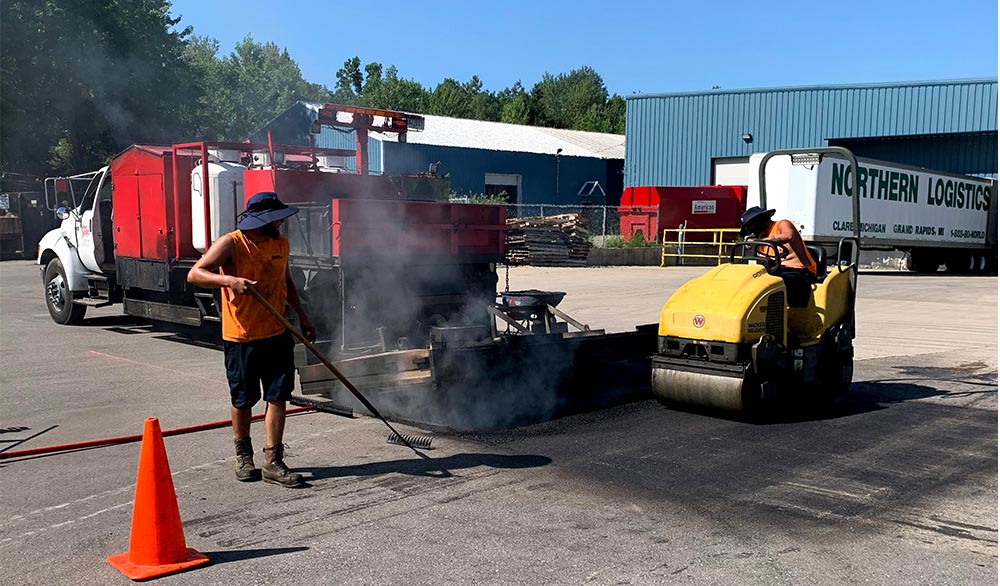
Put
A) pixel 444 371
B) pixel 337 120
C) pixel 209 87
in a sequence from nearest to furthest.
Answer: pixel 444 371 < pixel 337 120 < pixel 209 87

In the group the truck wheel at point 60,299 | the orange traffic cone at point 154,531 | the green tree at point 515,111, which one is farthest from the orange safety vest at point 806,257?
the green tree at point 515,111

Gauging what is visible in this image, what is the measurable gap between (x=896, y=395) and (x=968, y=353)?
375cm

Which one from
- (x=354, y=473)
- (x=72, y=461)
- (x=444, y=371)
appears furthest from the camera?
(x=444, y=371)

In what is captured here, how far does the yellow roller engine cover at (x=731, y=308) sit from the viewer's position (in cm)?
711

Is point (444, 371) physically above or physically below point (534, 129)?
below

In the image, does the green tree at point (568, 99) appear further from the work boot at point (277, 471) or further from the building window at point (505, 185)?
the work boot at point (277, 471)

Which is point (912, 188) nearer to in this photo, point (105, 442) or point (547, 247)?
point (547, 247)

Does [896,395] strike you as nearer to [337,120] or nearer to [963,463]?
[963,463]

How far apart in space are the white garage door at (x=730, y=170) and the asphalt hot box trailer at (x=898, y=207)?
8.05 meters

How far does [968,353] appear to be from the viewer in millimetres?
11594

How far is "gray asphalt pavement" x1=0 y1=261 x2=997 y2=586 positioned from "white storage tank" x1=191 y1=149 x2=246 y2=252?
231cm

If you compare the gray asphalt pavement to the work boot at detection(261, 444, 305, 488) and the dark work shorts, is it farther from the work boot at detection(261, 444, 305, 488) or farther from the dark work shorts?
the dark work shorts

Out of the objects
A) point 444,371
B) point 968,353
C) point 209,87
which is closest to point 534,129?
point 209,87

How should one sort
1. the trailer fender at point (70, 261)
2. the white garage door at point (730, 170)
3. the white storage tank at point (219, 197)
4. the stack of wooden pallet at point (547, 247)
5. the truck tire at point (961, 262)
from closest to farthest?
1. the white storage tank at point (219, 197)
2. the trailer fender at point (70, 261)
3. the stack of wooden pallet at point (547, 247)
4. the truck tire at point (961, 262)
5. the white garage door at point (730, 170)
